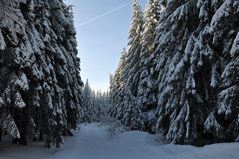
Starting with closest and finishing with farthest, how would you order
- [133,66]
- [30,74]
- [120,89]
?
1. [30,74]
2. [133,66]
3. [120,89]

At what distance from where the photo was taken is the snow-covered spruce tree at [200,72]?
50.2 feet

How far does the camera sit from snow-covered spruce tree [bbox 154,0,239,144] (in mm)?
15305

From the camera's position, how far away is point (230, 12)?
1502 centimetres

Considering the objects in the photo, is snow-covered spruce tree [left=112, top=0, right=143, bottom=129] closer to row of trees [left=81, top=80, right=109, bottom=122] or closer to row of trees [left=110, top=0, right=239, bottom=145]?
row of trees [left=110, top=0, right=239, bottom=145]

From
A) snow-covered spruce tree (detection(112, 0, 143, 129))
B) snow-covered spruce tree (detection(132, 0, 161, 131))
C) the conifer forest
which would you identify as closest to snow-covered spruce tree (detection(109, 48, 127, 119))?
snow-covered spruce tree (detection(112, 0, 143, 129))

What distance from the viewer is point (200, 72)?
19.5 meters

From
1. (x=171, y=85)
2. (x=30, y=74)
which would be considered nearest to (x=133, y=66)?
(x=171, y=85)

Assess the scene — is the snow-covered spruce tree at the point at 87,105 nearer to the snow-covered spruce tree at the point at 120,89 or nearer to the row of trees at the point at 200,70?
the snow-covered spruce tree at the point at 120,89

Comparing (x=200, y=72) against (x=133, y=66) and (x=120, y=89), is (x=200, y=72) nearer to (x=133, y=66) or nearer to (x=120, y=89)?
(x=133, y=66)

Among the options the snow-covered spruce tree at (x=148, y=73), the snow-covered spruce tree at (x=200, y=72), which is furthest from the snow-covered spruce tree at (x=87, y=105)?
the snow-covered spruce tree at (x=200, y=72)

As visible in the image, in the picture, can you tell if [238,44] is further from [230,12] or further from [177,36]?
[177,36]

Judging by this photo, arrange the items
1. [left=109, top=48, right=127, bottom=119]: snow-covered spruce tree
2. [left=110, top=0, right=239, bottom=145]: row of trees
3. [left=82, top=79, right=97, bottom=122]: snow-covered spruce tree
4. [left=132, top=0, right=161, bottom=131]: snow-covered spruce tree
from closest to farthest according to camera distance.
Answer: [left=110, top=0, right=239, bottom=145]: row of trees
[left=132, top=0, right=161, bottom=131]: snow-covered spruce tree
[left=109, top=48, right=127, bottom=119]: snow-covered spruce tree
[left=82, top=79, right=97, bottom=122]: snow-covered spruce tree

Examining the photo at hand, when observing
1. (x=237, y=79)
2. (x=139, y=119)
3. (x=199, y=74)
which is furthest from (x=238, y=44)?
(x=139, y=119)

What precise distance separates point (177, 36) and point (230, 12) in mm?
7021
